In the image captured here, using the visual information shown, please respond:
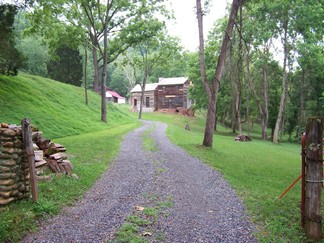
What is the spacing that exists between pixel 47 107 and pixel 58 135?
20.1 feet

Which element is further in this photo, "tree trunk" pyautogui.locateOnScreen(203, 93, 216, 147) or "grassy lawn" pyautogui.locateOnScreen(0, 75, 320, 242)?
"tree trunk" pyautogui.locateOnScreen(203, 93, 216, 147)

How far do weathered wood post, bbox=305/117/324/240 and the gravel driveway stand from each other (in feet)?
3.65

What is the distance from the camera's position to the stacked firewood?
870 cm

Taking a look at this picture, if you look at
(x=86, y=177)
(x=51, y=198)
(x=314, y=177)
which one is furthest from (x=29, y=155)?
(x=314, y=177)

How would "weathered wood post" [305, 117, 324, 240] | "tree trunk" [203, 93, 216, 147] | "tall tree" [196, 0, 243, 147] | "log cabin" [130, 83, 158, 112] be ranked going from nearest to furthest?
"weathered wood post" [305, 117, 324, 240] < "tall tree" [196, 0, 243, 147] < "tree trunk" [203, 93, 216, 147] < "log cabin" [130, 83, 158, 112]

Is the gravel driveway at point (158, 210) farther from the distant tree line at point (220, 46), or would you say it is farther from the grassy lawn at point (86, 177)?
the distant tree line at point (220, 46)

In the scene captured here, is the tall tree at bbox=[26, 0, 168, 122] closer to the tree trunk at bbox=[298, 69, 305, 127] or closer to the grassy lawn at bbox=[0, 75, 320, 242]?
the grassy lawn at bbox=[0, 75, 320, 242]

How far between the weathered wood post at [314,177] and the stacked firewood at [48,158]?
6598 millimetres

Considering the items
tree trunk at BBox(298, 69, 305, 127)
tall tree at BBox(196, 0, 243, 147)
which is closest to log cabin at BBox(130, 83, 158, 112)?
tree trunk at BBox(298, 69, 305, 127)

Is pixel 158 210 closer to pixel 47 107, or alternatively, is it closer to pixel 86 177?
pixel 86 177

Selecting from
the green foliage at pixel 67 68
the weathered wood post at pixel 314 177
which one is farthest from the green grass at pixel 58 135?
the green foliage at pixel 67 68

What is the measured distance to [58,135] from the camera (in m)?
20.2

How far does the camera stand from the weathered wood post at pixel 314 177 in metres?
5.50

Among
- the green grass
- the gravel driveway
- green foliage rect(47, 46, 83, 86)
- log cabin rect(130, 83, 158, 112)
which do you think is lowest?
the gravel driveway
